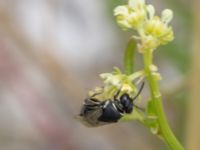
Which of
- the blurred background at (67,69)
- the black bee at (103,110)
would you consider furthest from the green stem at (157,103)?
the blurred background at (67,69)

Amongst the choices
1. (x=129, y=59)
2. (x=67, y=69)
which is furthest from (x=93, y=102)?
(x=67, y=69)

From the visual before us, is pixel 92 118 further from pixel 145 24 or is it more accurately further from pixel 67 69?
pixel 67 69

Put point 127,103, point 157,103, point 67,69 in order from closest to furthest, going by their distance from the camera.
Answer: point 157,103 → point 127,103 → point 67,69

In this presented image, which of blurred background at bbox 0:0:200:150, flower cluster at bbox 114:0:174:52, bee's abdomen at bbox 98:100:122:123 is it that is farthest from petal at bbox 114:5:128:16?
blurred background at bbox 0:0:200:150

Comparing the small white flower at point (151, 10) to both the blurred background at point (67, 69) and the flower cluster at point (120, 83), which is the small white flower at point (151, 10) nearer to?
the flower cluster at point (120, 83)

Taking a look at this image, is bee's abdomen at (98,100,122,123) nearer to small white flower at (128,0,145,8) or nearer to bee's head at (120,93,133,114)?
bee's head at (120,93,133,114)
